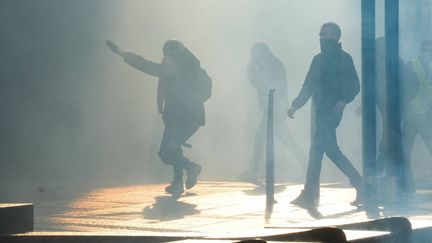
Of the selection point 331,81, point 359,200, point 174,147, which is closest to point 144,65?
point 174,147

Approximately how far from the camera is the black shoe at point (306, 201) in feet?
41.1

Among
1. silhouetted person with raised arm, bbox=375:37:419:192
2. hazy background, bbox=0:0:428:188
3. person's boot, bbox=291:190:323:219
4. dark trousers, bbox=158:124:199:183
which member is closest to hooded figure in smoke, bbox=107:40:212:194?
dark trousers, bbox=158:124:199:183

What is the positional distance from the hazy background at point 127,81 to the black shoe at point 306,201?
7.21 m

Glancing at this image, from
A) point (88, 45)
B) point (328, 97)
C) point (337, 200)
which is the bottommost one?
point (337, 200)

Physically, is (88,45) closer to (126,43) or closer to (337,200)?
(126,43)

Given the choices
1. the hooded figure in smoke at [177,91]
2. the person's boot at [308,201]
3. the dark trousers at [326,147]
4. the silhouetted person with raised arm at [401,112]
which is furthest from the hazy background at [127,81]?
the person's boot at [308,201]

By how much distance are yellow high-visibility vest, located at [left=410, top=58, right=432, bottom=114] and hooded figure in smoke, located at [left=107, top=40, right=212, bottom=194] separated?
2.52 meters

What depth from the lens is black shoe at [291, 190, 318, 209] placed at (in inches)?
493

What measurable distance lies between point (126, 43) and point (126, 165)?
4551 mm

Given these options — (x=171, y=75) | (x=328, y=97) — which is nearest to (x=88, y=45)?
(x=171, y=75)

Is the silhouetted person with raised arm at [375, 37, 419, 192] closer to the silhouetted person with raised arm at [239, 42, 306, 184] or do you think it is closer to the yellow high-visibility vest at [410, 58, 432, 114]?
the yellow high-visibility vest at [410, 58, 432, 114]

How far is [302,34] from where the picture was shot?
107ft

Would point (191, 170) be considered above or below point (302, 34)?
below

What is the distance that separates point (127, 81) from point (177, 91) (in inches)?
527
